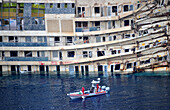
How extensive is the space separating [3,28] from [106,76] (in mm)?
21715

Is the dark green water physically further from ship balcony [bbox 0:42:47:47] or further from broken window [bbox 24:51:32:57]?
ship balcony [bbox 0:42:47:47]

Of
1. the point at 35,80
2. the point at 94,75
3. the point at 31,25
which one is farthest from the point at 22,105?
the point at 31,25

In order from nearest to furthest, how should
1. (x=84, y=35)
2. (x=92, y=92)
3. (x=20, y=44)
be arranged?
(x=92, y=92), (x=20, y=44), (x=84, y=35)

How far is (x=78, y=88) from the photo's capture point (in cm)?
5247

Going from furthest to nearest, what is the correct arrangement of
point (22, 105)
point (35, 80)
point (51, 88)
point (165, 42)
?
point (165, 42) → point (35, 80) → point (51, 88) → point (22, 105)

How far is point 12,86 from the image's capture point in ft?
180

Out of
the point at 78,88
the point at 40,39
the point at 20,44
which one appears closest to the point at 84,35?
the point at 40,39

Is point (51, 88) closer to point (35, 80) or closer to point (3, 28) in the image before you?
A: point (35, 80)

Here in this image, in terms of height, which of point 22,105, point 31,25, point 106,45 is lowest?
Answer: point 22,105

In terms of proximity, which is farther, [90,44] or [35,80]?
[90,44]

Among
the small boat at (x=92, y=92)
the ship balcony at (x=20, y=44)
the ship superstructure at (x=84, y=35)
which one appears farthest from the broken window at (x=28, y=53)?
the small boat at (x=92, y=92)

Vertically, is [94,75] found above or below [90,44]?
below

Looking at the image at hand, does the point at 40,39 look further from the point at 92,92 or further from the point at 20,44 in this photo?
the point at 92,92

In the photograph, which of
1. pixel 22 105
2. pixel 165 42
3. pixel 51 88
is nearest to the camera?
pixel 22 105
